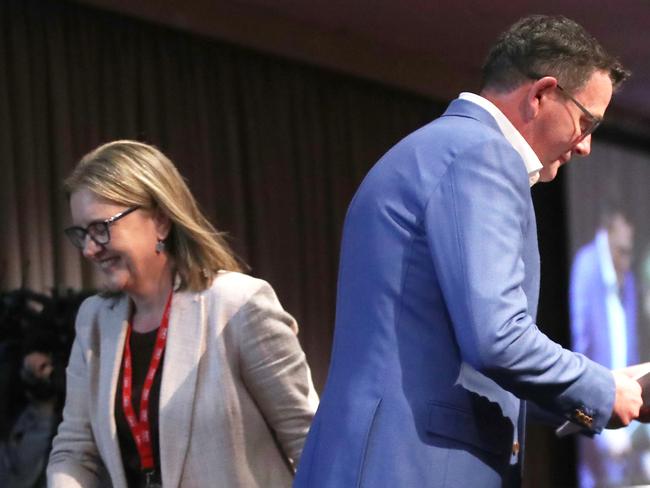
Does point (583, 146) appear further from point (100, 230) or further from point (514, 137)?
point (100, 230)

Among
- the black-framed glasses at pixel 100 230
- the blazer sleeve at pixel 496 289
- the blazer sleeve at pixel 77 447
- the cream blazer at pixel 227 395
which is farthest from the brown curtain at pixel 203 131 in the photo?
the blazer sleeve at pixel 496 289

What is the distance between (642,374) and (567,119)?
0.40m

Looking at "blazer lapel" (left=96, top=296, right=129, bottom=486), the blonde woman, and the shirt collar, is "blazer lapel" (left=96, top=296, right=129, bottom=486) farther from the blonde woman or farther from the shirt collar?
the shirt collar

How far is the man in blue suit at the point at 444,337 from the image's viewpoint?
172 centimetres

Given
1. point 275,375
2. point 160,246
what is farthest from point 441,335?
point 160,246

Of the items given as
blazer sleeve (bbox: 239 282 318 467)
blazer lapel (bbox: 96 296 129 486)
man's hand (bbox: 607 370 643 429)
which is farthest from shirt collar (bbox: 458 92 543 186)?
blazer lapel (bbox: 96 296 129 486)

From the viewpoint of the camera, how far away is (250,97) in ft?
22.8

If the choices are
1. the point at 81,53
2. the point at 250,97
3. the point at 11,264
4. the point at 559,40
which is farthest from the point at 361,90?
the point at 559,40

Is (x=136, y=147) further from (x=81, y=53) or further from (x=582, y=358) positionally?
(x=81, y=53)

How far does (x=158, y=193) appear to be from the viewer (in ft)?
8.73

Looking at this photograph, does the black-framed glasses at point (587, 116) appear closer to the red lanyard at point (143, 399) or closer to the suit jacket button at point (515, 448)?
the suit jacket button at point (515, 448)

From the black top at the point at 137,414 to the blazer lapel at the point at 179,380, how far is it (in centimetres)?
4

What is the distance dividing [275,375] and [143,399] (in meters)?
0.27

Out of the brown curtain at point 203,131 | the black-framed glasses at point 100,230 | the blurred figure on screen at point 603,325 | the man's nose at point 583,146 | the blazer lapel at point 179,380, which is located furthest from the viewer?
the blurred figure on screen at point 603,325
